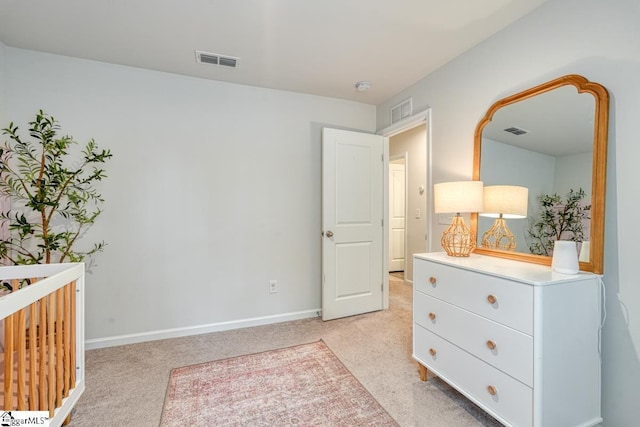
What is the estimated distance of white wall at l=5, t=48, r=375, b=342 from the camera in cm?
241

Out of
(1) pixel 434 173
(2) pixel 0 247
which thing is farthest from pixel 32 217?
(1) pixel 434 173

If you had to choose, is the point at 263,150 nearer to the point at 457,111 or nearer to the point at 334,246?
the point at 334,246

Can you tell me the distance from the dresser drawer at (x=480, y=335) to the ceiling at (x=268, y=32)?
6.02 ft

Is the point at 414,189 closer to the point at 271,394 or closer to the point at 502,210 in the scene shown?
the point at 502,210

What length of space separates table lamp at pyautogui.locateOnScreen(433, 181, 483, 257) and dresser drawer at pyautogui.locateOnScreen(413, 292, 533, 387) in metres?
0.40

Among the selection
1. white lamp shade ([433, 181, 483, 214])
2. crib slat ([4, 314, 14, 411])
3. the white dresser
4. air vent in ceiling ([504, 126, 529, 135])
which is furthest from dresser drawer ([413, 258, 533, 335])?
crib slat ([4, 314, 14, 411])

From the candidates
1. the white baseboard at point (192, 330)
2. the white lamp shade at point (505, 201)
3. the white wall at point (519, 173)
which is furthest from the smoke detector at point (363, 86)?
the white baseboard at point (192, 330)

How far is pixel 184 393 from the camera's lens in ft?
6.02

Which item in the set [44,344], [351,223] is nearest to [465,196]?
[351,223]

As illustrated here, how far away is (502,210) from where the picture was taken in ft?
6.40

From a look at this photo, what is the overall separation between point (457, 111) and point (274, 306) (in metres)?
2.48

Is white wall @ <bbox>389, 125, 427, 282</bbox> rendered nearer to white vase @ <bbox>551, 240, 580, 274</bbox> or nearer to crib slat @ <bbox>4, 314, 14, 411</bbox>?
white vase @ <bbox>551, 240, 580, 274</bbox>

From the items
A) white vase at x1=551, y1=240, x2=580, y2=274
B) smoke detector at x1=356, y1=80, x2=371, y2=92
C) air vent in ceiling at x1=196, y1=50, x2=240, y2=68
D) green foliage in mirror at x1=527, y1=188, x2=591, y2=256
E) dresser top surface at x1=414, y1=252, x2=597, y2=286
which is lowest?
dresser top surface at x1=414, y1=252, x2=597, y2=286

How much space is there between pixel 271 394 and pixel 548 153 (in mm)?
2265
